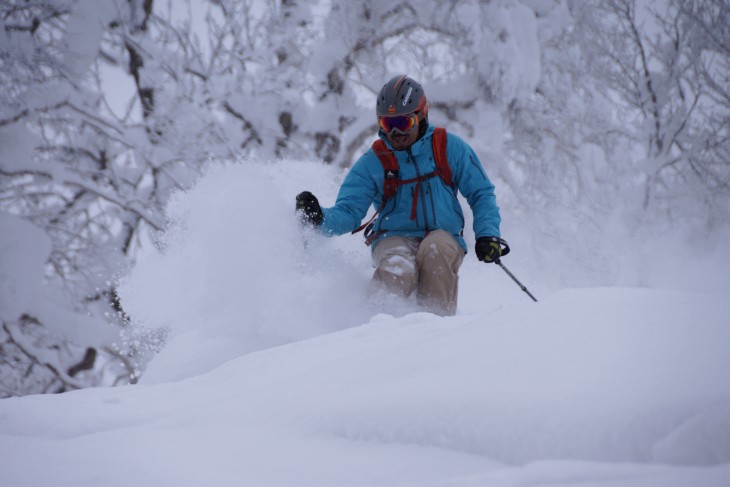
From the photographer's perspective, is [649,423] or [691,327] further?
[691,327]

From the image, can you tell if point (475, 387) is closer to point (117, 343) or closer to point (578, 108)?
point (117, 343)

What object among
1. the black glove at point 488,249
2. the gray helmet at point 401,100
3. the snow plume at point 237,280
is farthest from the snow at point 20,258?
the black glove at point 488,249

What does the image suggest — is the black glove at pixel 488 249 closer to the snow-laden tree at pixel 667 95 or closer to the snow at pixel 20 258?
the snow at pixel 20 258

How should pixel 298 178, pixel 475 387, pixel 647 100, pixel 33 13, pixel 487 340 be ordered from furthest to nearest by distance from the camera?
pixel 647 100 → pixel 33 13 → pixel 298 178 → pixel 487 340 → pixel 475 387

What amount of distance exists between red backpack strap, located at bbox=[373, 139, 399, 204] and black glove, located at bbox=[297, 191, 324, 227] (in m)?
0.48

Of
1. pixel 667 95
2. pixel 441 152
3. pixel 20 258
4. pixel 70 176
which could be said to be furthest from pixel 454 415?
pixel 667 95

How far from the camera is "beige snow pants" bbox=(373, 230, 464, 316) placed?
323 centimetres

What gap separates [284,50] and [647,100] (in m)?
6.56

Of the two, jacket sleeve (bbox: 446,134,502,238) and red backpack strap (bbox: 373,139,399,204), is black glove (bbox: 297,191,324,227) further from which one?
jacket sleeve (bbox: 446,134,502,238)

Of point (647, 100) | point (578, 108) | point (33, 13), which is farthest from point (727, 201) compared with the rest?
point (33, 13)

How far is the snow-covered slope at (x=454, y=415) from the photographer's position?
43.2 inches

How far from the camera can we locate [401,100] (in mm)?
3254

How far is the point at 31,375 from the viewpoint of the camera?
301 inches

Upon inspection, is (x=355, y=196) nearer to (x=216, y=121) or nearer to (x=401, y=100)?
(x=401, y=100)
